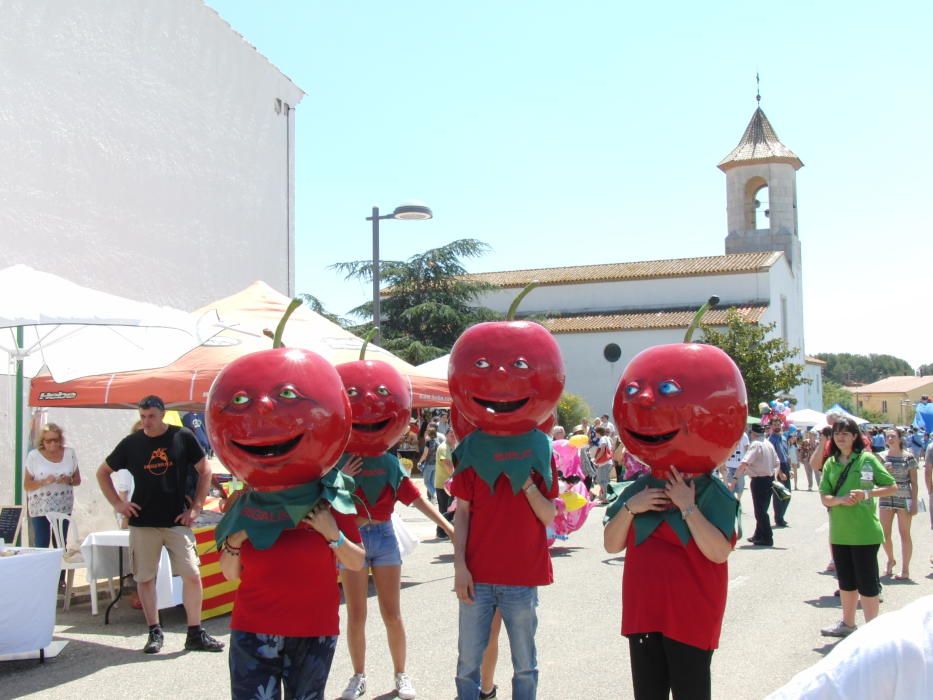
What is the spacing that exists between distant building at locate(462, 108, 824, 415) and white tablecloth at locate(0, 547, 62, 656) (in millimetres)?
38044

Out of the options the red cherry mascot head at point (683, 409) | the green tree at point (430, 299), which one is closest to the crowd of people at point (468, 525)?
the red cherry mascot head at point (683, 409)

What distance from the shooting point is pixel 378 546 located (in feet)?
15.9

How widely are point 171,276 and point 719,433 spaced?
1257 centimetres

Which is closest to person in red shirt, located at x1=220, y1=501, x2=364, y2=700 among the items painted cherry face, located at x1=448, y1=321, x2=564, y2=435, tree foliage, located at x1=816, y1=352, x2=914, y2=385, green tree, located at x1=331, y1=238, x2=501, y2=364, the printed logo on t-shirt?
painted cherry face, located at x1=448, y1=321, x2=564, y2=435

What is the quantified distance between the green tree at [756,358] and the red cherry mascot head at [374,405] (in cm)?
3115

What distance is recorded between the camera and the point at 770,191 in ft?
161

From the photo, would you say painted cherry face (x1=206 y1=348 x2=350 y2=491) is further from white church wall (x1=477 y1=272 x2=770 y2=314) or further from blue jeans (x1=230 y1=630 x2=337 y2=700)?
white church wall (x1=477 y1=272 x2=770 y2=314)

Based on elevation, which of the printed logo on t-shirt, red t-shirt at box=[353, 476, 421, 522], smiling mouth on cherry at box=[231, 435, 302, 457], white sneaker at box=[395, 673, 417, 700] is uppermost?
smiling mouth on cherry at box=[231, 435, 302, 457]

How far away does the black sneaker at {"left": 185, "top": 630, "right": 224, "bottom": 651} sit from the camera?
632 centimetres

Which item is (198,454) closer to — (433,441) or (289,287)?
(433,441)

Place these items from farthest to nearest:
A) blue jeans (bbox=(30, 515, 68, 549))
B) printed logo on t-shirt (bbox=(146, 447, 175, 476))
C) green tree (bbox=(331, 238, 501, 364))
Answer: green tree (bbox=(331, 238, 501, 364))
blue jeans (bbox=(30, 515, 68, 549))
printed logo on t-shirt (bbox=(146, 447, 175, 476))

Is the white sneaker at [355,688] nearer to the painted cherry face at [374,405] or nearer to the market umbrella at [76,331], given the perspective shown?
the painted cherry face at [374,405]

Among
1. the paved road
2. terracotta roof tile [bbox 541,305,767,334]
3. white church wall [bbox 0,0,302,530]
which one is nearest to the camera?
the paved road

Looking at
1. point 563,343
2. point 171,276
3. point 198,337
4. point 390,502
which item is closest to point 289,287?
point 171,276
